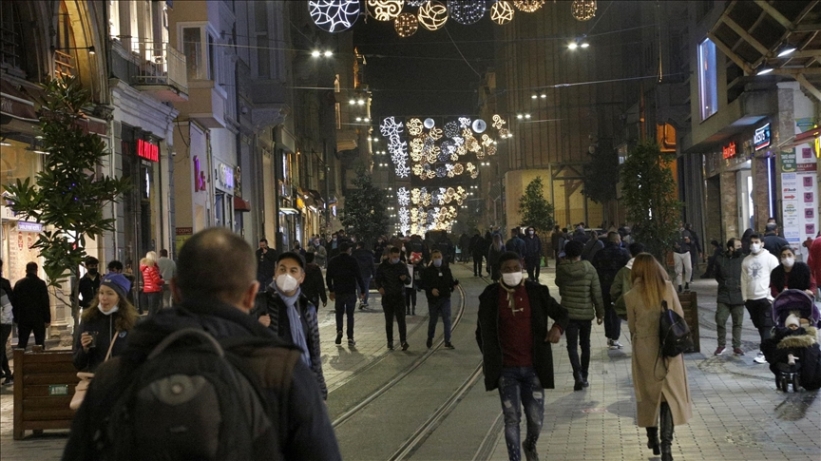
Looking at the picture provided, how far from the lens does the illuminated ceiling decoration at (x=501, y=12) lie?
72.4ft

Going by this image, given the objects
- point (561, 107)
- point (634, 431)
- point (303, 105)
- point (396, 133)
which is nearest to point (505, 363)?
point (634, 431)

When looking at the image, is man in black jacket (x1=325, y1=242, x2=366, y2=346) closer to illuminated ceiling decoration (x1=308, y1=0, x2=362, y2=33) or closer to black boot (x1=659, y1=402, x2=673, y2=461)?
illuminated ceiling decoration (x1=308, y1=0, x2=362, y2=33)

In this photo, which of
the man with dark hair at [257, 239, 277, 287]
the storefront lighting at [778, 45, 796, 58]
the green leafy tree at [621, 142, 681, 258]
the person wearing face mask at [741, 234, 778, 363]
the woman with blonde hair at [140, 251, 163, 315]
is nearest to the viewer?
the person wearing face mask at [741, 234, 778, 363]

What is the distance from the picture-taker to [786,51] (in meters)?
23.1

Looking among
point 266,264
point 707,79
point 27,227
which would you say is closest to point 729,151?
point 707,79

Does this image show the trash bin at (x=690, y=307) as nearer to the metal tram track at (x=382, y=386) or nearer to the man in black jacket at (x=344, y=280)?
the metal tram track at (x=382, y=386)

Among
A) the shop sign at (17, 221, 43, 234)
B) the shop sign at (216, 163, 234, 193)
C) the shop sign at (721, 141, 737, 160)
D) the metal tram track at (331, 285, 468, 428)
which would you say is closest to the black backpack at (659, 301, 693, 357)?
the metal tram track at (331, 285, 468, 428)

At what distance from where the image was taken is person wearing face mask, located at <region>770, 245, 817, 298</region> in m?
14.5

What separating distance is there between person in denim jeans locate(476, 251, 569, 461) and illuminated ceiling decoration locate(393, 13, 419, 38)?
1388 cm

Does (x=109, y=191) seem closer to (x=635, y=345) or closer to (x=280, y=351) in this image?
(x=635, y=345)

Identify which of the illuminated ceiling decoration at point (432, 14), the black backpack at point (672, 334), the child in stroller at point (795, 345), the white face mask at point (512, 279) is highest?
the illuminated ceiling decoration at point (432, 14)

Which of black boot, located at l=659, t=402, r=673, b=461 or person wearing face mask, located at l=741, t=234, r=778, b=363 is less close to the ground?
person wearing face mask, located at l=741, t=234, r=778, b=363

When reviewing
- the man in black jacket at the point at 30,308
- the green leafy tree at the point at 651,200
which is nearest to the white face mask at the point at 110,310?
the man in black jacket at the point at 30,308

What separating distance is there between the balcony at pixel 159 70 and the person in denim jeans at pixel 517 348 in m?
18.9
